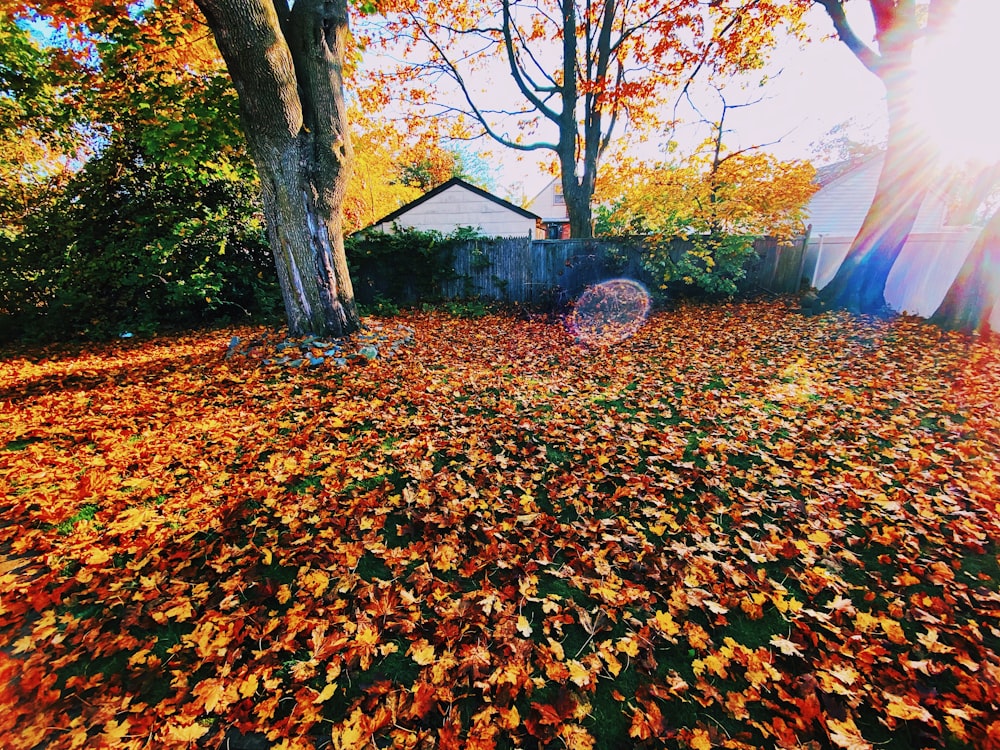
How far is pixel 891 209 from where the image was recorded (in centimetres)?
813

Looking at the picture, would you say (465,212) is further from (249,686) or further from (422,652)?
(249,686)

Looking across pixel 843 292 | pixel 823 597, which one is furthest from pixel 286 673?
pixel 843 292

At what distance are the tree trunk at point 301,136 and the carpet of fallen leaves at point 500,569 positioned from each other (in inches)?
78.4

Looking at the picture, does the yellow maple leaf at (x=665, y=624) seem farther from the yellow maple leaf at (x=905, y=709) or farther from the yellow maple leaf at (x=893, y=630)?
the yellow maple leaf at (x=893, y=630)

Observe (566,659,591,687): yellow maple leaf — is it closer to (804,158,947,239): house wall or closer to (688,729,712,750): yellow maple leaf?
(688,729,712,750): yellow maple leaf

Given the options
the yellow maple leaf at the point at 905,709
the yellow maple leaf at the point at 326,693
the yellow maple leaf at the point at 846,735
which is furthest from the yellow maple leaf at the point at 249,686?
the yellow maple leaf at the point at 905,709

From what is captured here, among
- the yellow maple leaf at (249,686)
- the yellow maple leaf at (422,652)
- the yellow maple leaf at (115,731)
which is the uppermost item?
the yellow maple leaf at (115,731)

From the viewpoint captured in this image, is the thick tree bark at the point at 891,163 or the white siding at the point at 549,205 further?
the white siding at the point at 549,205

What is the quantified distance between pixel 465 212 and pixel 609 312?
1122 cm

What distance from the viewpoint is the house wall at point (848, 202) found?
20.0 meters

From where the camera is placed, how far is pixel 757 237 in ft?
32.6

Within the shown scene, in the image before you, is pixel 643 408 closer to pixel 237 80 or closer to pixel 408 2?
pixel 237 80

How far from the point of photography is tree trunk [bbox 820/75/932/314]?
25.9ft

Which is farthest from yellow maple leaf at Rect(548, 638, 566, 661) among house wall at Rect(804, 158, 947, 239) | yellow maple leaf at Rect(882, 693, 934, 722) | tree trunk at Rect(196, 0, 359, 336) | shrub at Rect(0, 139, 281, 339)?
house wall at Rect(804, 158, 947, 239)
